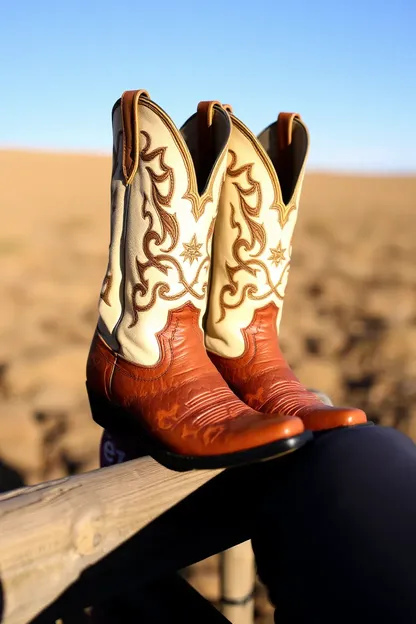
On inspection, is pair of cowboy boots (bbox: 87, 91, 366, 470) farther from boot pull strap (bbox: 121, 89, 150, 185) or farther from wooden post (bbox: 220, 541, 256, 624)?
wooden post (bbox: 220, 541, 256, 624)

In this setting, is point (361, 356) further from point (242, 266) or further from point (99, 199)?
point (99, 199)

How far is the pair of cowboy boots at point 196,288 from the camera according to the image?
1050mm

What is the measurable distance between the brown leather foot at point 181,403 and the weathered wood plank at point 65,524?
0.10 metres

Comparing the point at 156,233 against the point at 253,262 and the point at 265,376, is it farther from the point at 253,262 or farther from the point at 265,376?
the point at 265,376

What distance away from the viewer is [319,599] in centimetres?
76

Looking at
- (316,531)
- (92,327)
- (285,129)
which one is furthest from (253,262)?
(92,327)

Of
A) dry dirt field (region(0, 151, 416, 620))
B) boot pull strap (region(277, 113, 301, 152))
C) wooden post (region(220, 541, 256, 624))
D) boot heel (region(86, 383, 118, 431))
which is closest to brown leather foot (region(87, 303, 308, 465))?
boot heel (region(86, 383, 118, 431))

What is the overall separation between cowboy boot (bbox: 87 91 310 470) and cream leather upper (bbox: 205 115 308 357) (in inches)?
2.6

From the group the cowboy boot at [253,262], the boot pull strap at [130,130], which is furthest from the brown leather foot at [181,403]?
the boot pull strap at [130,130]

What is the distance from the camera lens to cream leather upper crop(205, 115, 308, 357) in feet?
3.94

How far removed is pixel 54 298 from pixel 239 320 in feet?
10.2

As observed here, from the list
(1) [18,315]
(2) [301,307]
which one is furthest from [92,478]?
(2) [301,307]

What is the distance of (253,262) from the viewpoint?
4.08 feet

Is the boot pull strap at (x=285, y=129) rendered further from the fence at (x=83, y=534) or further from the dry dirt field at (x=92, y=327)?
the dry dirt field at (x=92, y=327)
